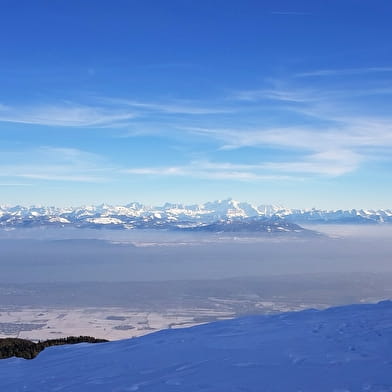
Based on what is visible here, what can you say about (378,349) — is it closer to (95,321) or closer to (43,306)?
(95,321)

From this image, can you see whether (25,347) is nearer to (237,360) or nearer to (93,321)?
(237,360)

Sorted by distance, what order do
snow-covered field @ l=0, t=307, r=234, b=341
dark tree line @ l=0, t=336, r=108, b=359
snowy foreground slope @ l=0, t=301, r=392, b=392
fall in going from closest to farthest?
snowy foreground slope @ l=0, t=301, r=392, b=392 → dark tree line @ l=0, t=336, r=108, b=359 → snow-covered field @ l=0, t=307, r=234, b=341

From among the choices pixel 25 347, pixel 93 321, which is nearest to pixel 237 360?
pixel 25 347

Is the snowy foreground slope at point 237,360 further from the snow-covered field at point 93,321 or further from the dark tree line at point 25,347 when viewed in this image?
the snow-covered field at point 93,321

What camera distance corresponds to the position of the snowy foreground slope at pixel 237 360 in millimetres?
6996

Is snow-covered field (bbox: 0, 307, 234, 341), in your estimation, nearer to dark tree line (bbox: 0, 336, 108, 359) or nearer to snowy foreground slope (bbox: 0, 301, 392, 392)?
dark tree line (bbox: 0, 336, 108, 359)

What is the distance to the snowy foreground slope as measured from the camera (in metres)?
7.00

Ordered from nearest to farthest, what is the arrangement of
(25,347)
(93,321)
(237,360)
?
(237,360)
(25,347)
(93,321)

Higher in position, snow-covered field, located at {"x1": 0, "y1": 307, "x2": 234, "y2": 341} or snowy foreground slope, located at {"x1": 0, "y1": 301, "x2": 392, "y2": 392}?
snowy foreground slope, located at {"x1": 0, "y1": 301, "x2": 392, "y2": 392}

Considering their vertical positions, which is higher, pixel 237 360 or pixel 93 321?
pixel 237 360

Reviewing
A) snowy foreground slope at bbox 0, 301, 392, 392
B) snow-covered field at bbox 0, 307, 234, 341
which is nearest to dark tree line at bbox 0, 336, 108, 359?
snowy foreground slope at bbox 0, 301, 392, 392

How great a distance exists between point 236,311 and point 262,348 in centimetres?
8924

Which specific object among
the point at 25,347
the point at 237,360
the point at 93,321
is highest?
the point at 237,360

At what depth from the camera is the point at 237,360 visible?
8.33 m
